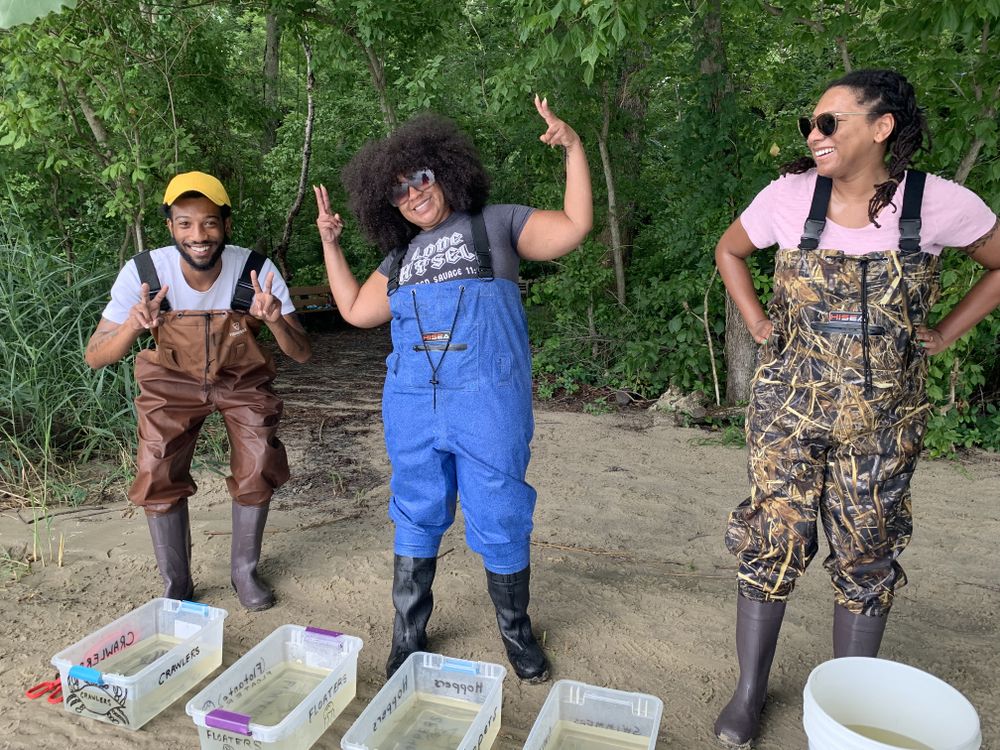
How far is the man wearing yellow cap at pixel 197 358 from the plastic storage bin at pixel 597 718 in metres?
1.44

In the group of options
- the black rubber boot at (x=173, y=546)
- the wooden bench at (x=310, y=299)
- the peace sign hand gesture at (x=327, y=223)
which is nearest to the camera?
the peace sign hand gesture at (x=327, y=223)

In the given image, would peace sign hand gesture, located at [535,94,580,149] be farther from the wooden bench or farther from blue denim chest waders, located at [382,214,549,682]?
the wooden bench

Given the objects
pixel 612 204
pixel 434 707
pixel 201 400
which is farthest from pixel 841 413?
pixel 612 204

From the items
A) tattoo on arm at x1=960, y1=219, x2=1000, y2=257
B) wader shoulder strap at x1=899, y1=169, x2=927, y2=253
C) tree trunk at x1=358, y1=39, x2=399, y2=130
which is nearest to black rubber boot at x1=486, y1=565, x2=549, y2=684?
wader shoulder strap at x1=899, y1=169, x2=927, y2=253

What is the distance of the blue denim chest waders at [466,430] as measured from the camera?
238cm

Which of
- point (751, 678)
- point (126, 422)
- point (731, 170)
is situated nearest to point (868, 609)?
point (751, 678)

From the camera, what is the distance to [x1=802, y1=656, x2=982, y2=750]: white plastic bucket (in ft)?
5.70

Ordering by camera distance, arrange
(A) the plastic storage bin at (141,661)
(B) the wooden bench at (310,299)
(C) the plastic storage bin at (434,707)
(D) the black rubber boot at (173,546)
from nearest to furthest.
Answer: (C) the plastic storage bin at (434,707)
(A) the plastic storage bin at (141,661)
(D) the black rubber boot at (173,546)
(B) the wooden bench at (310,299)

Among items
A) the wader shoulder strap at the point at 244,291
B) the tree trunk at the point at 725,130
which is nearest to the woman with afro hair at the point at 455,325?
the wader shoulder strap at the point at 244,291

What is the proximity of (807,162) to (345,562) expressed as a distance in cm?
257

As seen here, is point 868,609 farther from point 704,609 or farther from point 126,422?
point 126,422

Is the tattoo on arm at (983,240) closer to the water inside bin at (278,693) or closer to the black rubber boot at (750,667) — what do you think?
the black rubber boot at (750,667)

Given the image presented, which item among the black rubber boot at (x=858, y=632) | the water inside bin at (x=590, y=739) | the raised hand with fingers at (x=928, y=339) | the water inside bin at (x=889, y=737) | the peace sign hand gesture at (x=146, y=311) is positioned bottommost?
the water inside bin at (x=590, y=739)

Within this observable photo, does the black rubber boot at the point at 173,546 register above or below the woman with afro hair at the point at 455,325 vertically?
below
